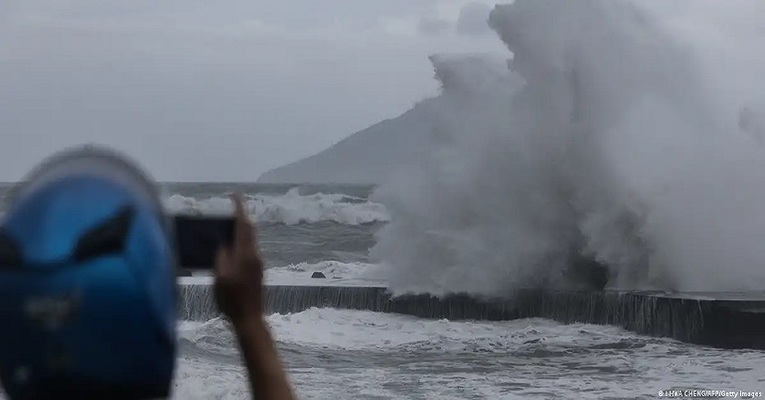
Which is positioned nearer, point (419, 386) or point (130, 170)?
point (130, 170)

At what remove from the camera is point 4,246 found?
1.12 metres

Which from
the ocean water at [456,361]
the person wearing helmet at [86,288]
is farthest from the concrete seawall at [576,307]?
the person wearing helmet at [86,288]

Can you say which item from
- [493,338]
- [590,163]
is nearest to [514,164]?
[590,163]

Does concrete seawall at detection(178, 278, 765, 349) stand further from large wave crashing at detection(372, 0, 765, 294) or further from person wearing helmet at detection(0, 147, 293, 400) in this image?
person wearing helmet at detection(0, 147, 293, 400)

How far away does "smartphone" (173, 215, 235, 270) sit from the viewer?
4.55 ft

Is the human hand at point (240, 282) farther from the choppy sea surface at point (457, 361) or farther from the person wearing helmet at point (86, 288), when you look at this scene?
the choppy sea surface at point (457, 361)

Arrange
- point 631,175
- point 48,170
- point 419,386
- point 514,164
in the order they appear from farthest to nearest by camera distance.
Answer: point 514,164
point 631,175
point 419,386
point 48,170

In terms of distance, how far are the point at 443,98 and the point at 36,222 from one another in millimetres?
20865

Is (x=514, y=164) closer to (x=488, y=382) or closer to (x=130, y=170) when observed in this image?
(x=488, y=382)

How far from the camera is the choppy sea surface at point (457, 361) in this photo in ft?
36.6

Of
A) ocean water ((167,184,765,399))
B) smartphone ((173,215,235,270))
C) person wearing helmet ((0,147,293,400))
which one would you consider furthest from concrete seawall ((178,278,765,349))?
person wearing helmet ((0,147,293,400))

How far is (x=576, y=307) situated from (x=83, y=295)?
15646 millimetres

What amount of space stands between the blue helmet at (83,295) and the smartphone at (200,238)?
20 centimetres

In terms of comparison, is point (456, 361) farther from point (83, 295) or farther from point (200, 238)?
point (83, 295)
